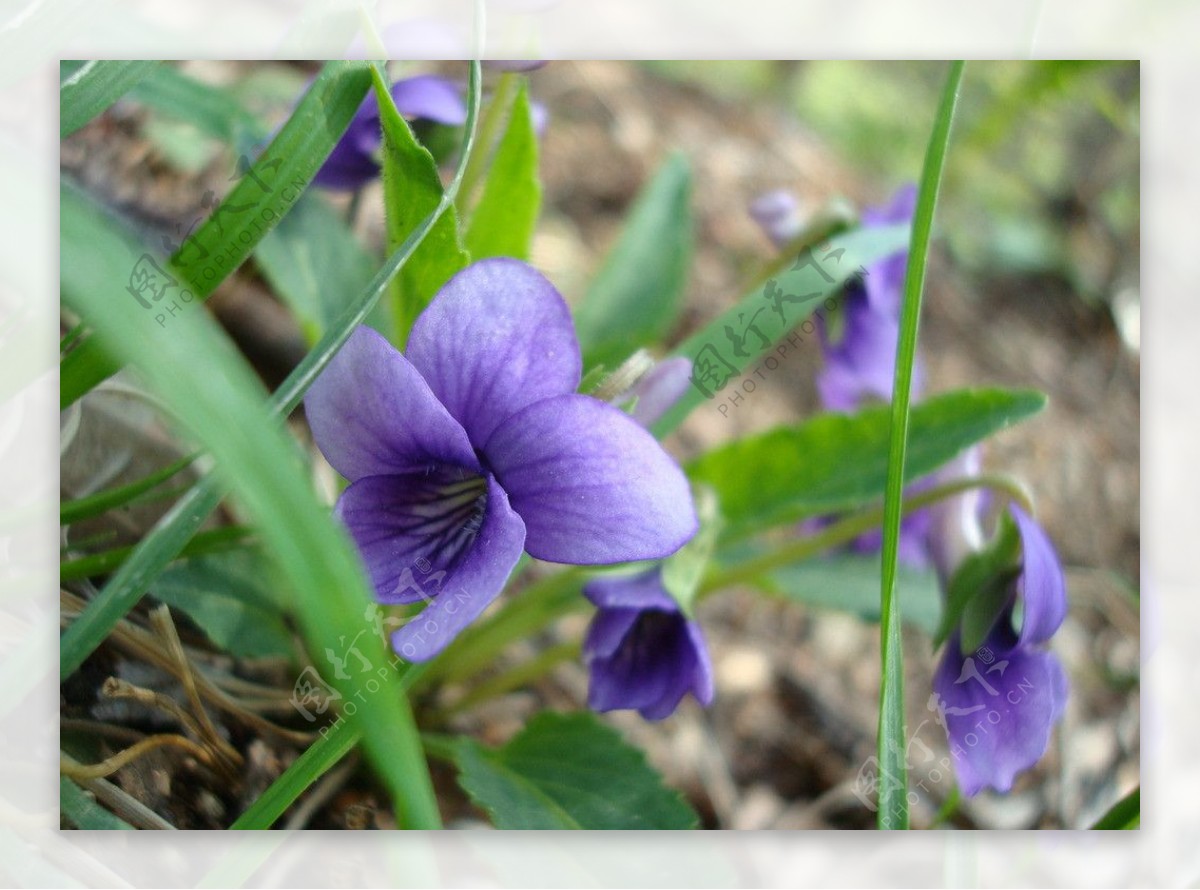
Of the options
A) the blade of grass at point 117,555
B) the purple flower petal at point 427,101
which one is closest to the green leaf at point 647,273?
the purple flower petal at point 427,101

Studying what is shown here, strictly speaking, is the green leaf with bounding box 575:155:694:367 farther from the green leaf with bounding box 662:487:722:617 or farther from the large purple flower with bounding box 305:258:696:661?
the large purple flower with bounding box 305:258:696:661

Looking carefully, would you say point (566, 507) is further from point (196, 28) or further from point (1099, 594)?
point (1099, 594)

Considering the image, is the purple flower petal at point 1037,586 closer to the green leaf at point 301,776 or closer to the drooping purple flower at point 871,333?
the drooping purple flower at point 871,333

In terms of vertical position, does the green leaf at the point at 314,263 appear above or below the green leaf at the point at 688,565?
above

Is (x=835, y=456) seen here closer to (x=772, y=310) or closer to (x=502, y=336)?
(x=772, y=310)

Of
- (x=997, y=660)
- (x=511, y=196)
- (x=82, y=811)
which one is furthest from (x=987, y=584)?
(x=82, y=811)

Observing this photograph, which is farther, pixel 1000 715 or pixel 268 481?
pixel 1000 715
